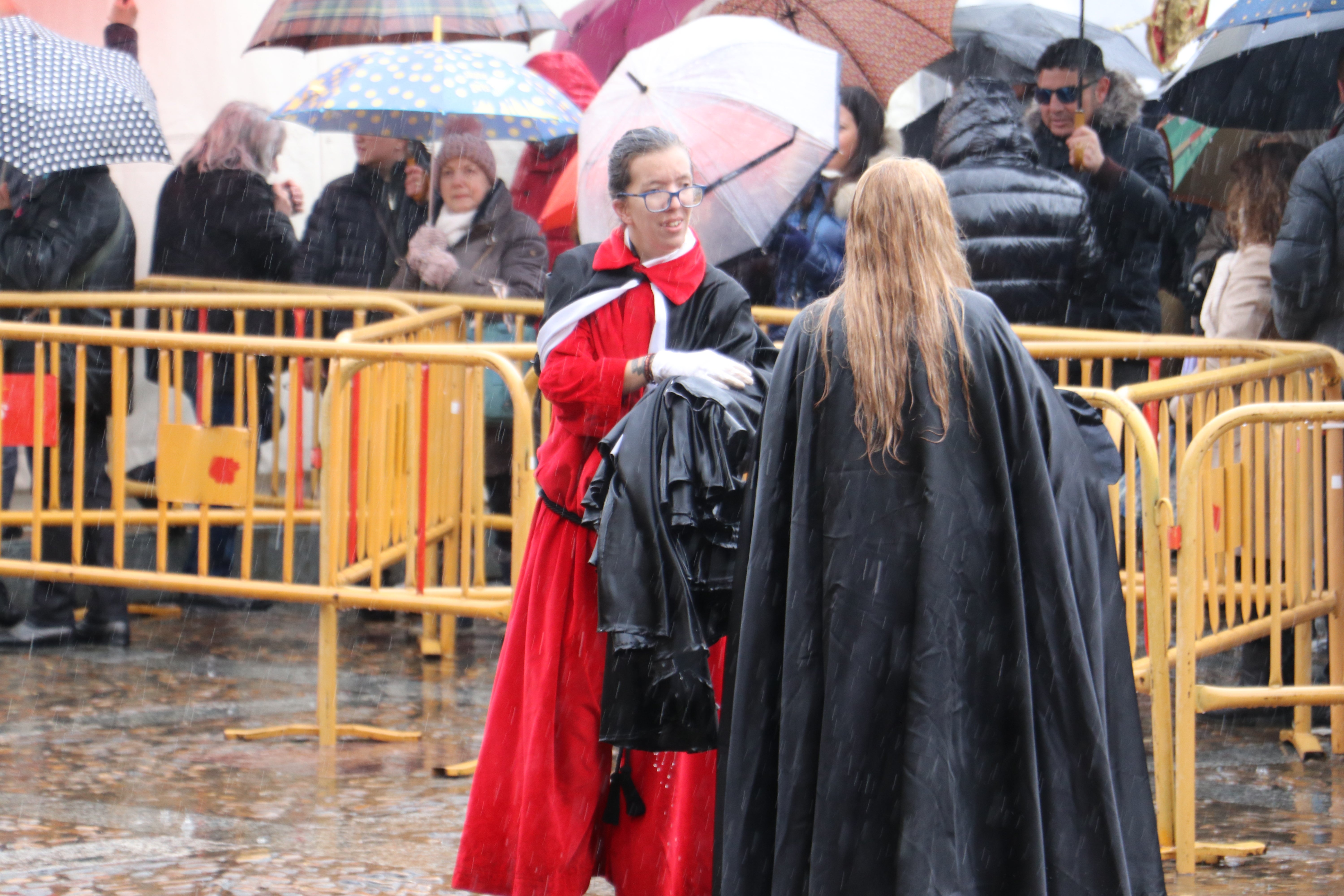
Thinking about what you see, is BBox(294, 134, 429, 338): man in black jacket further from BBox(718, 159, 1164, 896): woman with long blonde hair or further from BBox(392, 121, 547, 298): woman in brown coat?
BBox(718, 159, 1164, 896): woman with long blonde hair

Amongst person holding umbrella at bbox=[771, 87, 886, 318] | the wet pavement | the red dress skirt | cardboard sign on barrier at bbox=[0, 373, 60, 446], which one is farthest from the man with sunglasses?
cardboard sign on barrier at bbox=[0, 373, 60, 446]

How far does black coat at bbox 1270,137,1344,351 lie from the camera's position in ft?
20.4

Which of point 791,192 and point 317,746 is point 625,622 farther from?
point 791,192

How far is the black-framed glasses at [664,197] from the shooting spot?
3848 mm

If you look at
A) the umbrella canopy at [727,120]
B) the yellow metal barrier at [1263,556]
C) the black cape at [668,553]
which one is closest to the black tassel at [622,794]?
the black cape at [668,553]

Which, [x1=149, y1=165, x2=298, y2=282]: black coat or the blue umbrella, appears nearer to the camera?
the blue umbrella

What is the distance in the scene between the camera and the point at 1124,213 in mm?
7543

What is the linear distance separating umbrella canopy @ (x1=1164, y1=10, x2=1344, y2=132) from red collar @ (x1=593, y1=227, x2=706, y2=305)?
3905 mm

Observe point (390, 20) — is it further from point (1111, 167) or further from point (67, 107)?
point (1111, 167)

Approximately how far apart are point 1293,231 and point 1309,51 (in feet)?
3.91

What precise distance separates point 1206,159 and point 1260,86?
31.2 inches

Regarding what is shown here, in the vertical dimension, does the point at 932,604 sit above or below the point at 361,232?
below

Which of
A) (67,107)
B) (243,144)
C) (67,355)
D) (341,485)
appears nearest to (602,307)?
(341,485)

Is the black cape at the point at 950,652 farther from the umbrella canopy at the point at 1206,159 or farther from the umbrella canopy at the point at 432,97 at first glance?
the umbrella canopy at the point at 1206,159
